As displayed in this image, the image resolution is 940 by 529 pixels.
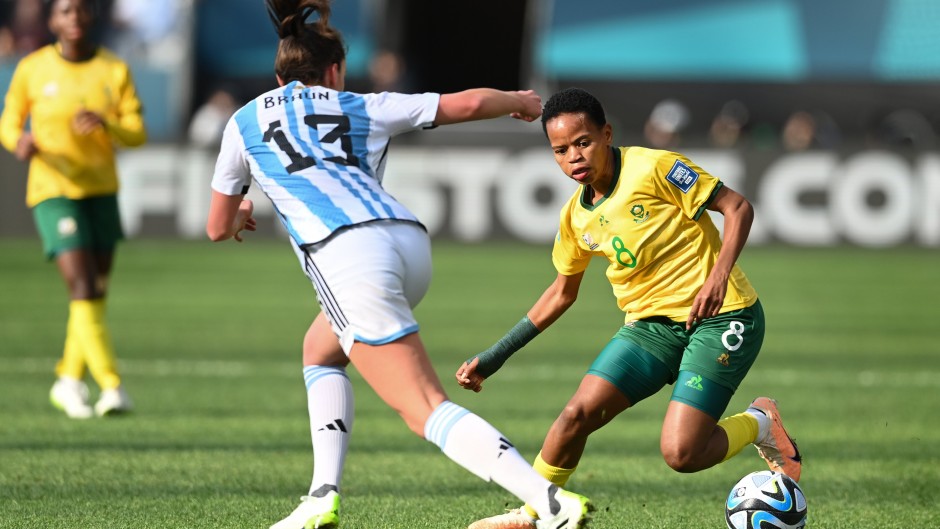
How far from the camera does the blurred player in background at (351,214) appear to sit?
192 inches

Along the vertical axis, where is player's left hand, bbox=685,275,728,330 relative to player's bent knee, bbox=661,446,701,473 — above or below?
above

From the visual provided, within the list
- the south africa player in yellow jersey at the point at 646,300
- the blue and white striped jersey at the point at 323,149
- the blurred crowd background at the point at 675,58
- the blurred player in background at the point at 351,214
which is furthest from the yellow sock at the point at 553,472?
the blurred crowd background at the point at 675,58

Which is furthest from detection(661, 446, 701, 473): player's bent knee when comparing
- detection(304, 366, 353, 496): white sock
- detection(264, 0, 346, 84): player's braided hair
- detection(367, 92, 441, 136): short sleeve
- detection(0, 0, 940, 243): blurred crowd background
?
detection(0, 0, 940, 243): blurred crowd background

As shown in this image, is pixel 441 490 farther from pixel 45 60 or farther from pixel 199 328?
pixel 199 328

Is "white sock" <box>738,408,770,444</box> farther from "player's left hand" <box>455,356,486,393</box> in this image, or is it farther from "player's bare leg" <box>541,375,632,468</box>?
"player's left hand" <box>455,356,486,393</box>

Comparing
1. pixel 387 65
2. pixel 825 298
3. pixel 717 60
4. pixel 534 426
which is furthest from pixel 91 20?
pixel 717 60

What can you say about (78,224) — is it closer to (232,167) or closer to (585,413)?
(232,167)

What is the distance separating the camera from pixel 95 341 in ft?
29.6

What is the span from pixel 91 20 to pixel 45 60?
0.41 meters

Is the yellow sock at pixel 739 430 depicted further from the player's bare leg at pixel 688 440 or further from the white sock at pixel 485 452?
the white sock at pixel 485 452

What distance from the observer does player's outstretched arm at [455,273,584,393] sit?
18.7ft

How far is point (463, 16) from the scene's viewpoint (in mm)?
27875

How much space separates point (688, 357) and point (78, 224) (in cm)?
470

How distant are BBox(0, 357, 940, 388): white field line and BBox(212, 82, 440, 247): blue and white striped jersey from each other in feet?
18.6
